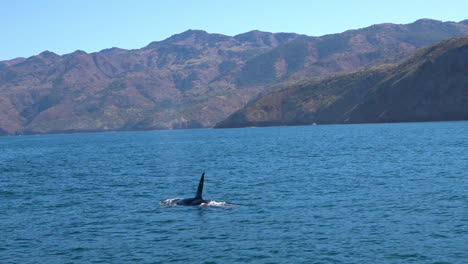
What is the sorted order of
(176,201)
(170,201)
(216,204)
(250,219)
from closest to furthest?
(250,219) < (216,204) < (176,201) < (170,201)

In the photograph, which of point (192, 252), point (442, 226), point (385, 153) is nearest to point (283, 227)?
point (192, 252)

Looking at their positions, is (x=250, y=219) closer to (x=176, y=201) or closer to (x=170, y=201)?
(x=176, y=201)

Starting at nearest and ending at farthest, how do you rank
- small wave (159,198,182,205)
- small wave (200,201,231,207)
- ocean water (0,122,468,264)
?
ocean water (0,122,468,264)
small wave (200,201,231,207)
small wave (159,198,182,205)

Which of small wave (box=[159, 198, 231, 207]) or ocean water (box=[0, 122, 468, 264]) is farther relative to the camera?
small wave (box=[159, 198, 231, 207])

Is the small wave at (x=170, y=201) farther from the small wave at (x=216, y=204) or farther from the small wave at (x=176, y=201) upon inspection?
the small wave at (x=216, y=204)

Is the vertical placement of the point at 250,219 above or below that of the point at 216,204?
below

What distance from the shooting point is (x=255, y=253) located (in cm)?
3362

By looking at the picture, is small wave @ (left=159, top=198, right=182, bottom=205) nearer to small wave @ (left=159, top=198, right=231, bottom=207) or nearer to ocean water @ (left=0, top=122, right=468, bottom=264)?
small wave @ (left=159, top=198, right=231, bottom=207)

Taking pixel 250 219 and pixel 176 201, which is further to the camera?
pixel 176 201

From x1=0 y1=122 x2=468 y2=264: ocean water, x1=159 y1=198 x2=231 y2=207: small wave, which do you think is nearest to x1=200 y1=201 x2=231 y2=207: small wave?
x1=159 y1=198 x2=231 y2=207: small wave

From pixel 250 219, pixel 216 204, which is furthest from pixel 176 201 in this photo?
pixel 250 219

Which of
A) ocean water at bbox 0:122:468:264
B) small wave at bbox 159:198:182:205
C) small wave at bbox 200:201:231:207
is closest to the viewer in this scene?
ocean water at bbox 0:122:468:264

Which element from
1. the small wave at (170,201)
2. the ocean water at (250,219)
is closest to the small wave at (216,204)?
the ocean water at (250,219)

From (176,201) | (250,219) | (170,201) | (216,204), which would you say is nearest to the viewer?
(250,219)
